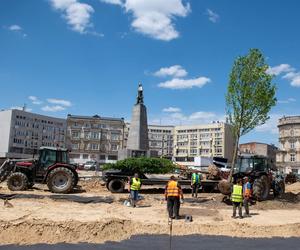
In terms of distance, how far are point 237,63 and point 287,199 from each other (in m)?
8.52

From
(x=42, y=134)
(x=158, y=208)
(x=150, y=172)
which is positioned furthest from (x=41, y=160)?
(x=42, y=134)

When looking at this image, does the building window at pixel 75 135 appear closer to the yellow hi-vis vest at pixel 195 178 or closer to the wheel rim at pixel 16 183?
the wheel rim at pixel 16 183

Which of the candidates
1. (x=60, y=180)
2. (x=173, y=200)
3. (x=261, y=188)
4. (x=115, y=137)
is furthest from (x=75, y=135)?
(x=173, y=200)

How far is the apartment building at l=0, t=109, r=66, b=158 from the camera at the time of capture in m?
101

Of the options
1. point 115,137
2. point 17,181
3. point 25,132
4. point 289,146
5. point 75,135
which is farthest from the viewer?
point 115,137

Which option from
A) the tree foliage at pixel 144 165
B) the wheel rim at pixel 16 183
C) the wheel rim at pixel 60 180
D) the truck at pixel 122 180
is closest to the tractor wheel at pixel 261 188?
the truck at pixel 122 180

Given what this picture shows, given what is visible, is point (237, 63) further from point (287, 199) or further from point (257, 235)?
point (257, 235)

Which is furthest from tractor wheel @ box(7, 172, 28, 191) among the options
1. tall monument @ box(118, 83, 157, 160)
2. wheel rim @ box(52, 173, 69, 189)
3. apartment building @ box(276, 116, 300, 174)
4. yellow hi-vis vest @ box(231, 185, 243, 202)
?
apartment building @ box(276, 116, 300, 174)

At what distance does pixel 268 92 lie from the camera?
79.0 feet

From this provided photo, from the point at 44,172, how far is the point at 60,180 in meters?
1.08

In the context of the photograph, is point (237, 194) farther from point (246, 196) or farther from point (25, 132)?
point (25, 132)

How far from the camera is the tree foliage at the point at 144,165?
2442 centimetres

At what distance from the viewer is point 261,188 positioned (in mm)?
21469

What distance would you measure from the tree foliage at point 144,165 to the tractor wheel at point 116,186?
89 cm
